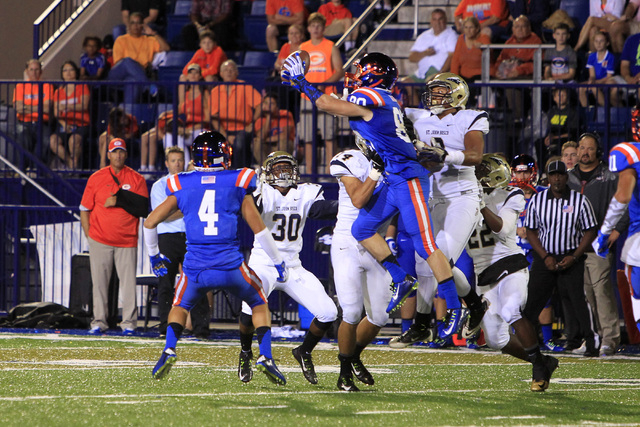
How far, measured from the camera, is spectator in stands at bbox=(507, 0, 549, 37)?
13539 millimetres

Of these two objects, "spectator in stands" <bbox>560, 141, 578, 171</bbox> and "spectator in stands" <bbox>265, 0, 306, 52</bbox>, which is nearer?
"spectator in stands" <bbox>560, 141, 578, 171</bbox>

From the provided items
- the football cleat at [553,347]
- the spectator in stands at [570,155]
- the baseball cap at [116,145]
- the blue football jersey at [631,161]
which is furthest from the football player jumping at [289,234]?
the spectator in stands at [570,155]

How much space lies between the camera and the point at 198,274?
6.59 metres

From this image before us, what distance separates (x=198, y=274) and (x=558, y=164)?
4.86m

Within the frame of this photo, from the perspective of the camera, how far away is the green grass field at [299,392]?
549 centimetres

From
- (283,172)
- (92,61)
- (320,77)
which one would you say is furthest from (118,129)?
(283,172)

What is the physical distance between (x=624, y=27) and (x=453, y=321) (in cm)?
763

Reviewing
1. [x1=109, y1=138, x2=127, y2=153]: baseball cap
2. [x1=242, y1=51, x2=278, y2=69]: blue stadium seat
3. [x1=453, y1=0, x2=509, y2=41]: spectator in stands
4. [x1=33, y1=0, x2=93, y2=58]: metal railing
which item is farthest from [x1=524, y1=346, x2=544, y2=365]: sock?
[x1=33, y1=0, x2=93, y2=58]: metal railing

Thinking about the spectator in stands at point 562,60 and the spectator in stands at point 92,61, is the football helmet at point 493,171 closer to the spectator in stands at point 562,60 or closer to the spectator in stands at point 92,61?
the spectator in stands at point 562,60

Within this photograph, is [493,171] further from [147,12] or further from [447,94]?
[147,12]

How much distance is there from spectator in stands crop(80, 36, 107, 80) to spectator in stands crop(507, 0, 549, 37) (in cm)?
605

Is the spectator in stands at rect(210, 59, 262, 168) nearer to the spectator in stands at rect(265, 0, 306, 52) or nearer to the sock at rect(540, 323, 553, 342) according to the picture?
the spectator in stands at rect(265, 0, 306, 52)

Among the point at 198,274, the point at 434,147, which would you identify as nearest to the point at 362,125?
the point at 434,147

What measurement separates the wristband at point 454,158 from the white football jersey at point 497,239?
0.85 m
